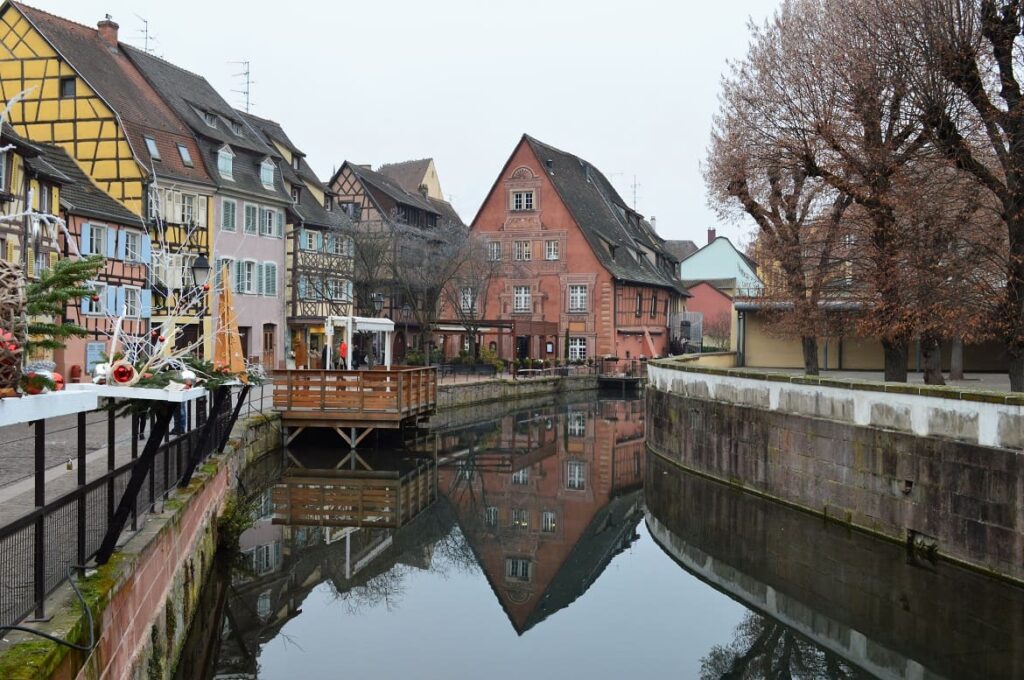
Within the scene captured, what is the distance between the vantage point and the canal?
11602 millimetres

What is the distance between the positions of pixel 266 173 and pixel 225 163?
2.93 m

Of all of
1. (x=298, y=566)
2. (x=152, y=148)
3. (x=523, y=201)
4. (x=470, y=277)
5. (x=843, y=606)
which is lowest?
(x=298, y=566)

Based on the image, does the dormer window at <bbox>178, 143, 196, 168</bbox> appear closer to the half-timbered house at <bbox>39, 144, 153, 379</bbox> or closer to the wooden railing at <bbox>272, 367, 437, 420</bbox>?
the half-timbered house at <bbox>39, 144, 153, 379</bbox>

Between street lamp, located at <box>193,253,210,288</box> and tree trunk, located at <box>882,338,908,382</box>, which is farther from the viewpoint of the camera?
tree trunk, located at <box>882,338,908,382</box>

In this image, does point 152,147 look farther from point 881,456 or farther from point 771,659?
point 771,659

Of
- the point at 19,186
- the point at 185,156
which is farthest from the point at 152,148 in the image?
the point at 19,186

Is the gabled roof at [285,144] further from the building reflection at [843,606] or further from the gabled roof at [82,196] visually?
the building reflection at [843,606]

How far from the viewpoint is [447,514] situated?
20.5 meters

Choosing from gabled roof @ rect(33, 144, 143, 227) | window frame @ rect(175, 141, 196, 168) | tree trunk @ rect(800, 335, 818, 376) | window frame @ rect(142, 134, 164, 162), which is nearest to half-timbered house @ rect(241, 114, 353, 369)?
window frame @ rect(175, 141, 196, 168)

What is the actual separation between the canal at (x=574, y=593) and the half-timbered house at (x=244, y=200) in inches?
723

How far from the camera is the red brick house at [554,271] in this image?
58.2 meters

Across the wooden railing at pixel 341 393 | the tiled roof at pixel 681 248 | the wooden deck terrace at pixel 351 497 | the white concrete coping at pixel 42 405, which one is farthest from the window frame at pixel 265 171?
the tiled roof at pixel 681 248

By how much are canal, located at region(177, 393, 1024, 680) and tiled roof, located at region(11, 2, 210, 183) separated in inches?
698

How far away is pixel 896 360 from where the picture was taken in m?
21.8
